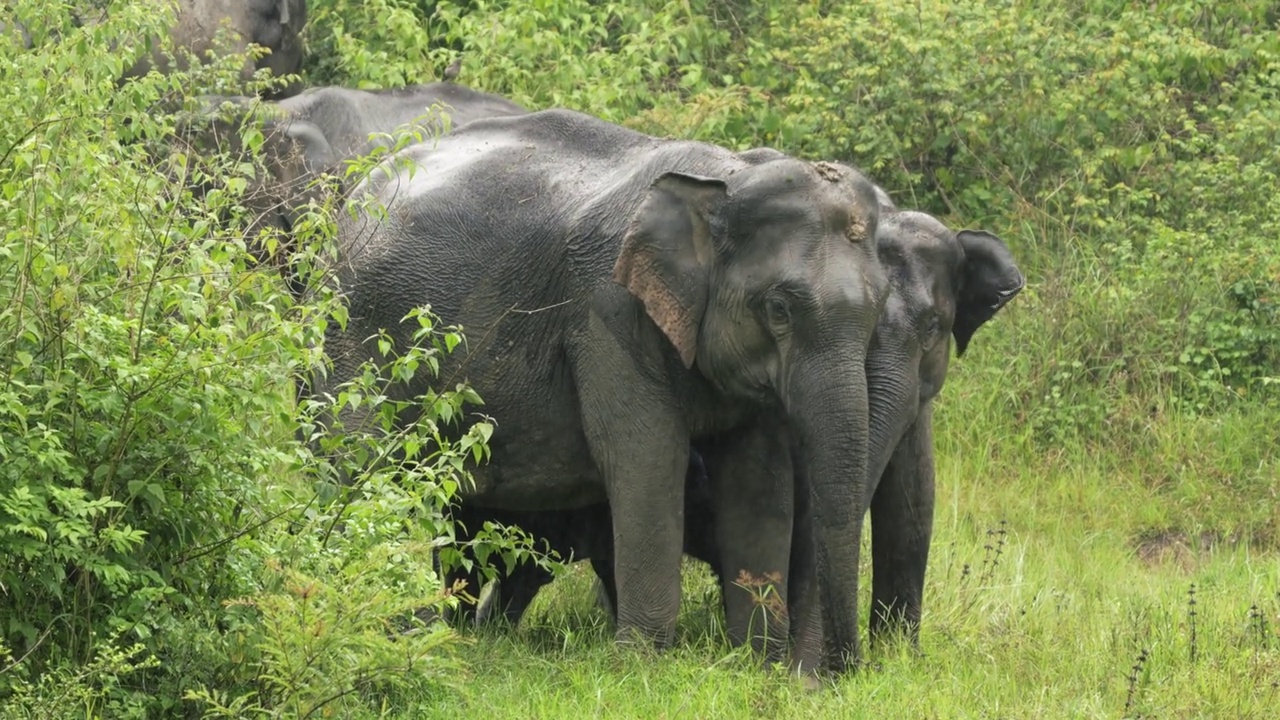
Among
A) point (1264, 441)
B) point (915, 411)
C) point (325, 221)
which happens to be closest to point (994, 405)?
point (1264, 441)

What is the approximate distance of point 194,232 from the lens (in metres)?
5.76

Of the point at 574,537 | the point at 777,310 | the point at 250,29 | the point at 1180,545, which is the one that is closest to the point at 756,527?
the point at 777,310

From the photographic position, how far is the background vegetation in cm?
568

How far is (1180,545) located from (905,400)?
10.7ft

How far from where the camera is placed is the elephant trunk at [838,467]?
658 centimetres

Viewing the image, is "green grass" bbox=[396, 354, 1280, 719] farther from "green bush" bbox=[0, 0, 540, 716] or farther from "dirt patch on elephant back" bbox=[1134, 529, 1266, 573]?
"green bush" bbox=[0, 0, 540, 716]

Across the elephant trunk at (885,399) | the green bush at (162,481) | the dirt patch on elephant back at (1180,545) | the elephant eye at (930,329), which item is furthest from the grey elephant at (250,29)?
the green bush at (162,481)

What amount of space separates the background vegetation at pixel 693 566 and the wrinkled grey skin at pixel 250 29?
36 centimetres

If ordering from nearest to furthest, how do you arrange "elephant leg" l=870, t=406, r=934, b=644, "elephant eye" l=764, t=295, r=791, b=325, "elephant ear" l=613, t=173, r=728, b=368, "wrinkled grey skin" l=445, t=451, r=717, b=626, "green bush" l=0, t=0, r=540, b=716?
1. "green bush" l=0, t=0, r=540, b=716
2. "elephant eye" l=764, t=295, r=791, b=325
3. "elephant ear" l=613, t=173, r=728, b=368
4. "elephant leg" l=870, t=406, r=934, b=644
5. "wrinkled grey skin" l=445, t=451, r=717, b=626

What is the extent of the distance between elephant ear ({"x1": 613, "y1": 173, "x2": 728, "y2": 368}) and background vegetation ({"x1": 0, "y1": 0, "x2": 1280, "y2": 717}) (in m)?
0.73

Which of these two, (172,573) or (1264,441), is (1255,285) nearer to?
(1264,441)

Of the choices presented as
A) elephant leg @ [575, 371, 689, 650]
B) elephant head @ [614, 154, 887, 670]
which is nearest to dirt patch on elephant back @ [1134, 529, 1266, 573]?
elephant head @ [614, 154, 887, 670]

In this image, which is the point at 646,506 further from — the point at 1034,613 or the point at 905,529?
the point at 1034,613

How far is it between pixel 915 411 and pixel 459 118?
4.29m
